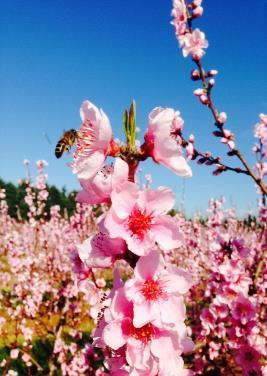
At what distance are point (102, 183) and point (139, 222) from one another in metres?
0.20

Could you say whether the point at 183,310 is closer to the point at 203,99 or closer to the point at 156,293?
the point at 156,293

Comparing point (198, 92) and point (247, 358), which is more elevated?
point (198, 92)

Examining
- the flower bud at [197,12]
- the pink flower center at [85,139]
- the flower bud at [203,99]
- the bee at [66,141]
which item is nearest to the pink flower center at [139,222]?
the pink flower center at [85,139]

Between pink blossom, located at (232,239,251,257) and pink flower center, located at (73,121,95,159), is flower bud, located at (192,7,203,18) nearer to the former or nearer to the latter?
pink blossom, located at (232,239,251,257)

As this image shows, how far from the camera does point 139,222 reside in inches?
55.1

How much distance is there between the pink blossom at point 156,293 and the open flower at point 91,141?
37cm

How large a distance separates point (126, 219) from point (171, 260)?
6761 millimetres

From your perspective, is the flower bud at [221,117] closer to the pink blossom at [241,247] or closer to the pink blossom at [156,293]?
the pink blossom at [241,247]

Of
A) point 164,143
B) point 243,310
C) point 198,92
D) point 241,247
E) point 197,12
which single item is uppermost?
point 197,12

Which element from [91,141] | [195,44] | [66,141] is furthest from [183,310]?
[195,44]

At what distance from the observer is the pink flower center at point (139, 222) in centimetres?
138

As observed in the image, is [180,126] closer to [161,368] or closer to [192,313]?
[161,368]

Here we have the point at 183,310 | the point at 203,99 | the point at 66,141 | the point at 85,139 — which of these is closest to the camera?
the point at 183,310

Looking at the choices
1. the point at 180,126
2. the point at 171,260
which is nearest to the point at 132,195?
the point at 180,126
